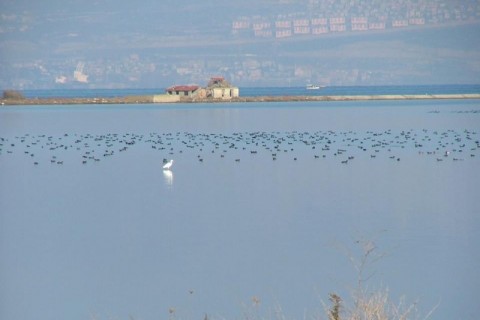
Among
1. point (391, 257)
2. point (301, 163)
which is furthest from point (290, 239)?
point (301, 163)

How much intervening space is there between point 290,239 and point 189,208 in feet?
11.3

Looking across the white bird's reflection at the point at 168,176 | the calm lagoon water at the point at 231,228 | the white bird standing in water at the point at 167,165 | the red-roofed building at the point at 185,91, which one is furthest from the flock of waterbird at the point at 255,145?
the red-roofed building at the point at 185,91

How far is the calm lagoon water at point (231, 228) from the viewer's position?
9.35 meters

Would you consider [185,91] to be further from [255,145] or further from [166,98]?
[255,145]

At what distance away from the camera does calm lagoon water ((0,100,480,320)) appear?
368 inches

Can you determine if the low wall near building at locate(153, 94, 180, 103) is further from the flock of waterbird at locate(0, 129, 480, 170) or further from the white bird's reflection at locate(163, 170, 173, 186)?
the white bird's reflection at locate(163, 170, 173, 186)

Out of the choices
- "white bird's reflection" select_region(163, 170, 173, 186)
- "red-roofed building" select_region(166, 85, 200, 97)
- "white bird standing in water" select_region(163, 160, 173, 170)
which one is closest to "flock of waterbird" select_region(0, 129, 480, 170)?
"white bird standing in water" select_region(163, 160, 173, 170)

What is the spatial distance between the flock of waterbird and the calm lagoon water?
12 centimetres

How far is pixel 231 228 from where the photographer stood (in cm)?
1311

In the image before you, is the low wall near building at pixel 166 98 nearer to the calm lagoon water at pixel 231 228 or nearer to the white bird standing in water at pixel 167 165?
the calm lagoon water at pixel 231 228

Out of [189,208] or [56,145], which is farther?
[56,145]

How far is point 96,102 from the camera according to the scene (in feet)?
246

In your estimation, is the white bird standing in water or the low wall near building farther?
the low wall near building

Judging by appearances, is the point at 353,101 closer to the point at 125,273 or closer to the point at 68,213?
the point at 68,213
